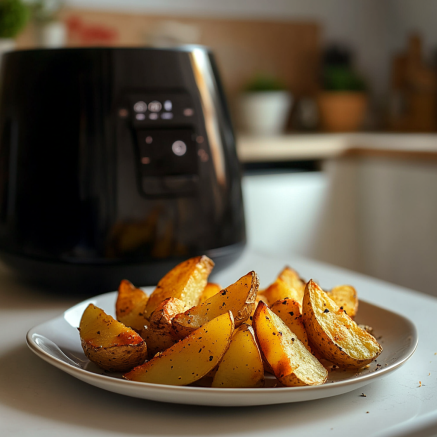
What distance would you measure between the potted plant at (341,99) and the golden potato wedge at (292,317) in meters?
2.38

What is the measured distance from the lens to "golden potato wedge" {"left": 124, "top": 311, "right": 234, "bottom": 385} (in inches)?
16.1

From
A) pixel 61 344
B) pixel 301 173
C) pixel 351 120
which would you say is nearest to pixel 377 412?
pixel 61 344

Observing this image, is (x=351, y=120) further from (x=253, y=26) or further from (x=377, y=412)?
(x=377, y=412)

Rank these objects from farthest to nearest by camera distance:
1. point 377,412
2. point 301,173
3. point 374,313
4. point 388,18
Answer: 1. point 388,18
2. point 301,173
3. point 374,313
4. point 377,412

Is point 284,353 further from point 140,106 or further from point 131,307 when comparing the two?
point 140,106

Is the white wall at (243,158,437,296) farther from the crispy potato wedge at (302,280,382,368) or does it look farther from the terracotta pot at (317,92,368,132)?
the crispy potato wedge at (302,280,382,368)

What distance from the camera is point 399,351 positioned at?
48 centimetres

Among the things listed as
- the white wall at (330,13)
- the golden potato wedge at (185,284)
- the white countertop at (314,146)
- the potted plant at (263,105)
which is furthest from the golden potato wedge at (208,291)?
the white wall at (330,13)

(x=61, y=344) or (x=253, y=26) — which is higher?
(x=253, y=26)

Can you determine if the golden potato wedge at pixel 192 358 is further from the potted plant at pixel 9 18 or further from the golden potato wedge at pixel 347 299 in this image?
the potted plant at pixel 9 18

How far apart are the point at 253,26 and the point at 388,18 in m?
0.82

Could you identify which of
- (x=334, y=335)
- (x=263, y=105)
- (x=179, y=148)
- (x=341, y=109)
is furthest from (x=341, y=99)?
(x=334, y=335)

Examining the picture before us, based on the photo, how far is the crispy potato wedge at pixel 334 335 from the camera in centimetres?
44

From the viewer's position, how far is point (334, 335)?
446mm
